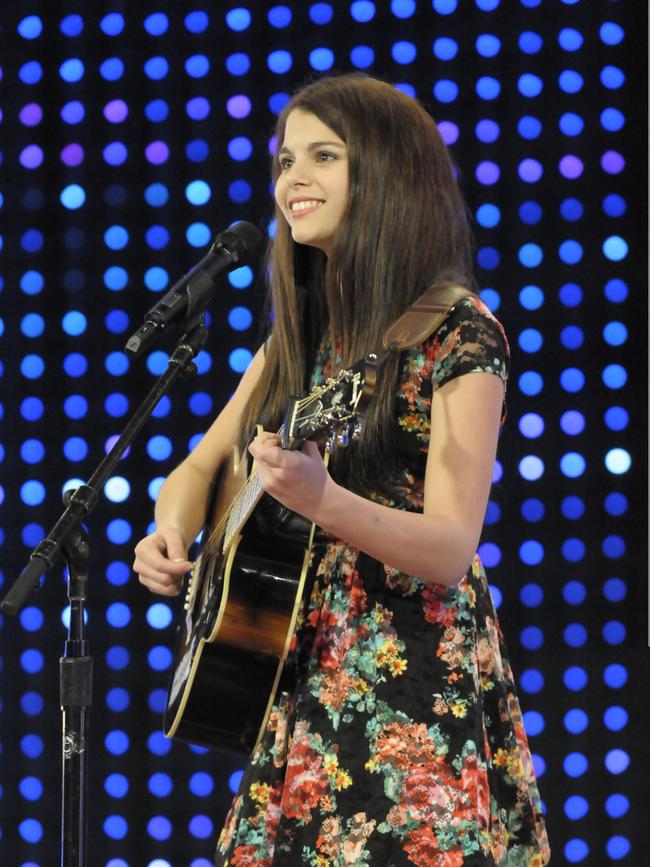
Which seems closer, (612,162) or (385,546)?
(385,546)

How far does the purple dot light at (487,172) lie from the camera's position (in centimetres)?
264

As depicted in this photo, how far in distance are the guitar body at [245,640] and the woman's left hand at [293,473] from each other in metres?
0.18

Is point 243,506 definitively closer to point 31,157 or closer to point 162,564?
point 162,564

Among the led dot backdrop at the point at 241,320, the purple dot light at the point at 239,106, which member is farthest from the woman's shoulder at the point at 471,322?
the purple dot light at the point at 239,106

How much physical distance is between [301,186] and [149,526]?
1272 mm

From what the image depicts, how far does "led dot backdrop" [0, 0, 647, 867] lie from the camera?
8.56 ft

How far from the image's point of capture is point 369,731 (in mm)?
1480

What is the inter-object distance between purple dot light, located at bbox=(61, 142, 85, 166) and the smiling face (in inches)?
46.8

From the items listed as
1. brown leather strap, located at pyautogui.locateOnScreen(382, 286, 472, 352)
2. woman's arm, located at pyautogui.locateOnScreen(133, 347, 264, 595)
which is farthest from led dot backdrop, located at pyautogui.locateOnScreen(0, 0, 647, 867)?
brown leather strap, located at pyautogui.locateOnScreen(382, 286, 472, 352)

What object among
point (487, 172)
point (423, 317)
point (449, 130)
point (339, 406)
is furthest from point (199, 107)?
point (339, 406)

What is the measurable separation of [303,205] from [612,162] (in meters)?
1.18

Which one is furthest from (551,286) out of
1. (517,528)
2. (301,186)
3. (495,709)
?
(495,709)

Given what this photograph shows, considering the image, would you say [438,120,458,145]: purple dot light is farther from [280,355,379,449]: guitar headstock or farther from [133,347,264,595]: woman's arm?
[280,355,379,449]: guitar headstock

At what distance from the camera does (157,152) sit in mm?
2762
